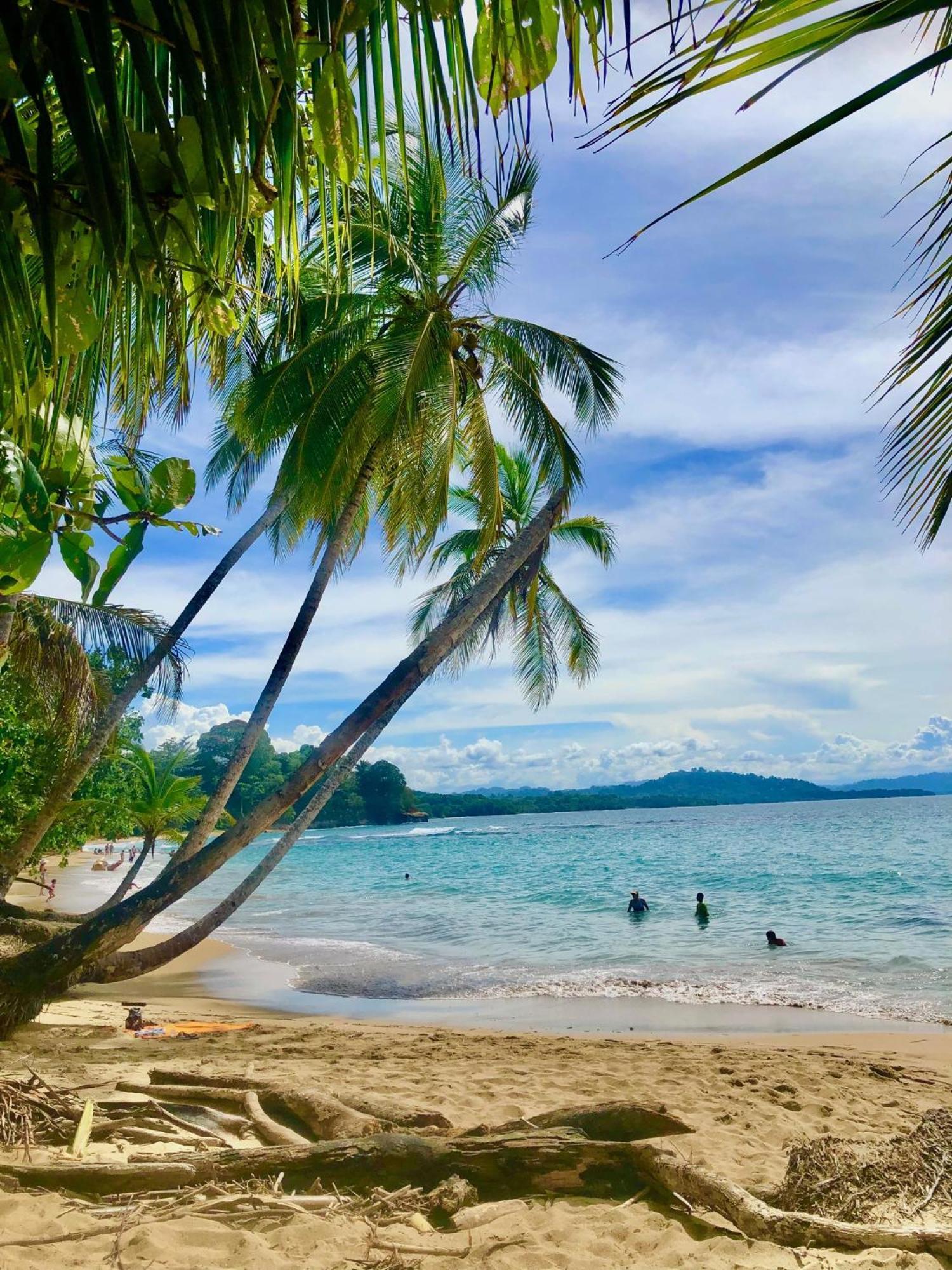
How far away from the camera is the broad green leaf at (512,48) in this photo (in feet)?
3.99

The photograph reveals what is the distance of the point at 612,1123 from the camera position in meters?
4.23

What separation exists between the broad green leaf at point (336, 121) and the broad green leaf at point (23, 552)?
2.43 feet

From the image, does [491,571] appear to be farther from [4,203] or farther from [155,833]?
[155,833]

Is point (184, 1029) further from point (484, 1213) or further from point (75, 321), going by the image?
point (75, 321)

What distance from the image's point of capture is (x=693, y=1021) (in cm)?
1069

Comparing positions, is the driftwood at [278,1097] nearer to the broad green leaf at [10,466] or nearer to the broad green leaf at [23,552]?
the broad green leaf at [23,552]

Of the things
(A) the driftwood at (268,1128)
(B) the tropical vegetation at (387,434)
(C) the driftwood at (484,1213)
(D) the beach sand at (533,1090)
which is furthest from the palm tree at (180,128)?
(B) the tropical vegetation at (387,434)

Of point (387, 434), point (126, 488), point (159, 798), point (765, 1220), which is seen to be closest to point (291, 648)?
point (387, 434)

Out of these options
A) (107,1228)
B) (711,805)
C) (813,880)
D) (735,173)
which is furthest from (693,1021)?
(711,805)

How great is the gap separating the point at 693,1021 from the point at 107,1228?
28.9 feet

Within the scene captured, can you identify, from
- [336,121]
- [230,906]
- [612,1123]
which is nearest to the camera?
[336,121]

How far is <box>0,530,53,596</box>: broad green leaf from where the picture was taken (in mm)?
1447

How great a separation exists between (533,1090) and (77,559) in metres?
6.16

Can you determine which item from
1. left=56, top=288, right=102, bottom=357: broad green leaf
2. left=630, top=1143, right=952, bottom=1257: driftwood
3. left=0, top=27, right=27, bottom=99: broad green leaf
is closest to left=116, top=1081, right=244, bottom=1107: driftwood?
left=630, top=1143, right=952, bottom=1257: driftwood
